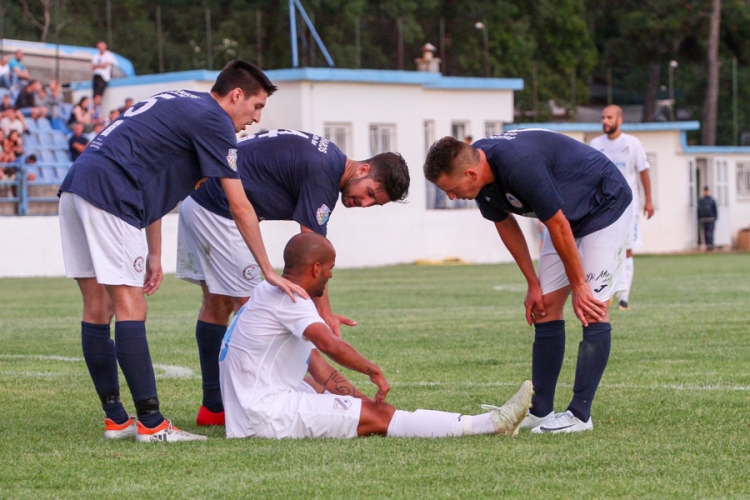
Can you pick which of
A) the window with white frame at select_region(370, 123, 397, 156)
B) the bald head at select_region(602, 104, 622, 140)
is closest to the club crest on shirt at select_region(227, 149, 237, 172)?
the bald head at select_region(602, 104, 622, 140)

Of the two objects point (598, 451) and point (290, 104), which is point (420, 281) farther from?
point (598, 451)

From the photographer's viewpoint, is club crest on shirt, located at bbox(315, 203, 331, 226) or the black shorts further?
the black shorts

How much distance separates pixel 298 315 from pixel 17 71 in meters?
23.9

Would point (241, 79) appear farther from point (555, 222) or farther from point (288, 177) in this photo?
point (555, 222)

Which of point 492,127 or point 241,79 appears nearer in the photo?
point 241,79

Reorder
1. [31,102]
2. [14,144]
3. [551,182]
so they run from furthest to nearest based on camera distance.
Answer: [31,102], [14,144], [551,182]

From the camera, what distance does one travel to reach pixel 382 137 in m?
32.0

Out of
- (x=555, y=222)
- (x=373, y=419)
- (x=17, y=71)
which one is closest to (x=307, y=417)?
(x=373, y=419)

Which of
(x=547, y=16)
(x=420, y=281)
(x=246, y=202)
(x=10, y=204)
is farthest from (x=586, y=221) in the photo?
(x=547, y=16)

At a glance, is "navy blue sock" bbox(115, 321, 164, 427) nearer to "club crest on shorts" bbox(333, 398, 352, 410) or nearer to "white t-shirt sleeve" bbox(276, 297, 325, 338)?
"white t-shirt sleeve" bbox(276, 297, 325, 338)

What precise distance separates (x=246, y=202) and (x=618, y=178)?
6.46 feet

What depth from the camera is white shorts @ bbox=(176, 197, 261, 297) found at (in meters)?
6.43

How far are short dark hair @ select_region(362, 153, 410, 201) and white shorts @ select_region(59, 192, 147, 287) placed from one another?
1281 millimetres

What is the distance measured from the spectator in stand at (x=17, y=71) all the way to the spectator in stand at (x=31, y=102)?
26 centimetres
